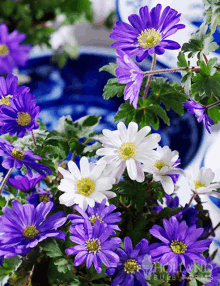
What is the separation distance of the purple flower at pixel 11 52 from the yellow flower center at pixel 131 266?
2.64ft

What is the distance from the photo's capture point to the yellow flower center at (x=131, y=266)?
0.46 meters

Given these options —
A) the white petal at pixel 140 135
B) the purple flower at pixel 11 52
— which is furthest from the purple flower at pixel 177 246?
the purple flower at pixel 11 52

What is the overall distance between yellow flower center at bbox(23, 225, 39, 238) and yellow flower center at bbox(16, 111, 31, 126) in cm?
13

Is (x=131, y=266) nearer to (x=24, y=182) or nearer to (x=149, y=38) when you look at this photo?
(x=24, y=182)

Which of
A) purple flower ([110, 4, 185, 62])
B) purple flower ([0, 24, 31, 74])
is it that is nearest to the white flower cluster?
purple flower ([110, 4, 185, 62])

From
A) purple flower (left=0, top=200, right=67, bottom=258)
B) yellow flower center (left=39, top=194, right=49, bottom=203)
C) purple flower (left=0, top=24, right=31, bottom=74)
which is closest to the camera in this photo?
purple flower (left=0, top=200, right=67, bottom=258)

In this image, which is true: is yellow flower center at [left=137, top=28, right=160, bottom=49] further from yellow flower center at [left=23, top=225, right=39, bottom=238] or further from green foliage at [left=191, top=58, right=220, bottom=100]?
yellow flower center at [left=23, top=225, right=39, bottom=238]

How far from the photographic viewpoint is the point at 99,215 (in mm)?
454

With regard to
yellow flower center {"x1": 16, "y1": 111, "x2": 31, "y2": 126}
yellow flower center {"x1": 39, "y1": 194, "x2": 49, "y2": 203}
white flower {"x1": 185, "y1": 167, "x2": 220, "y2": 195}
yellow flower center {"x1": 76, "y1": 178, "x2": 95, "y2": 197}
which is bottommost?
yellow flower center {"x1": 39, "y1": 194, "x2": 49, "y2": 203}

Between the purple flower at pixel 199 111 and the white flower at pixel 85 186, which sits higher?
the purple flower at pixel 199 111

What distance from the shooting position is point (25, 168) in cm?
51

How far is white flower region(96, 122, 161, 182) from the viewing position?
17.9 inches

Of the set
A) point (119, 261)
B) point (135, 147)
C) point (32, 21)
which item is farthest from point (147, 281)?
point (32, 21)

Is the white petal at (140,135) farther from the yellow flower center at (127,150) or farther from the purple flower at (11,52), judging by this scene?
the purple flower at (11,52)
